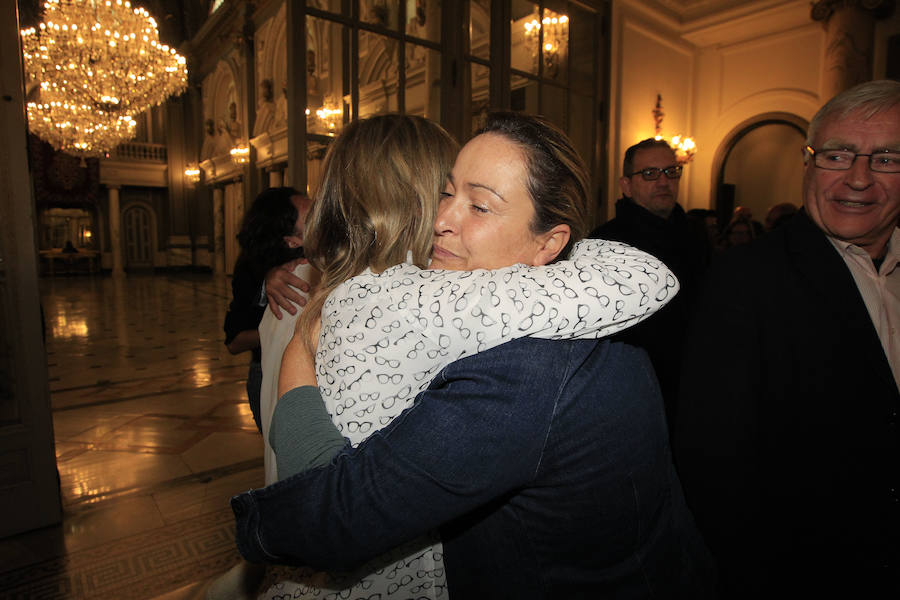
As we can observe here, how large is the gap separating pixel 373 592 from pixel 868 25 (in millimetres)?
8597

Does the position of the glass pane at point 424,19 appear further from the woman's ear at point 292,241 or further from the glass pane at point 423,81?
the woman's ear at point 292,241

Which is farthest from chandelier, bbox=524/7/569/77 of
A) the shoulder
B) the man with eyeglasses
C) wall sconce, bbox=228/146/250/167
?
wall sconce, bbox=228/146/250/167

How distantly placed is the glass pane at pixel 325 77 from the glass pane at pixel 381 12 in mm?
299

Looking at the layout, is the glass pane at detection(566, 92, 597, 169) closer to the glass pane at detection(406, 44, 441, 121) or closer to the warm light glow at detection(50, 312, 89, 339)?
the glass pane at detection(406, 44, 441, 121)

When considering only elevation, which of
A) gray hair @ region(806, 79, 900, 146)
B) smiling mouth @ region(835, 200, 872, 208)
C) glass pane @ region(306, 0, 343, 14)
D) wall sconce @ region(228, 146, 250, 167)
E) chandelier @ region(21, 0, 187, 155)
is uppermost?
chandelier @ region(21, 0, 187, 155)

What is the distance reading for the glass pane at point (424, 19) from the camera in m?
4.57

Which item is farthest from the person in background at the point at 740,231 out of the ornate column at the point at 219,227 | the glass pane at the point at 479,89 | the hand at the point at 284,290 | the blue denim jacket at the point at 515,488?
the ornate column at the point at 219,227

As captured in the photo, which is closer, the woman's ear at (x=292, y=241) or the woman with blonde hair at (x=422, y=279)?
the woman with blonde hair at (x=422, y=279)

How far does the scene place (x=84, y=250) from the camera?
63.7ft

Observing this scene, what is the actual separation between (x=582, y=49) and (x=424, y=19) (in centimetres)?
241

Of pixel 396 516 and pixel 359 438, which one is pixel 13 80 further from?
pixel 396 516

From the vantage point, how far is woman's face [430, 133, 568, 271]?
0.94m

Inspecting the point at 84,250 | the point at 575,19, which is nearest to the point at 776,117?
the point at 575,19

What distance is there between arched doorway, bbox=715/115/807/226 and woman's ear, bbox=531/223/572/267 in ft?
28.6
